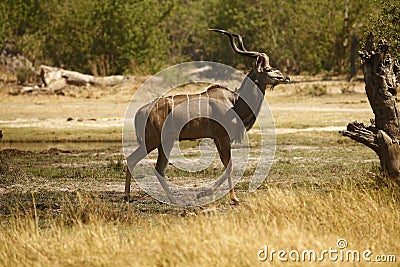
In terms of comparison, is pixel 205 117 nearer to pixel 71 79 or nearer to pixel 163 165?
pixel 163 165

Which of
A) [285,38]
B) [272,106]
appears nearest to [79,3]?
[285,38]

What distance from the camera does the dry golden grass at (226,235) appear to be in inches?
274

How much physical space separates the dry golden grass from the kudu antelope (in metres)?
2.32

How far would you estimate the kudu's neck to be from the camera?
37.9ft

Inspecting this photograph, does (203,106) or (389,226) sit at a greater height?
(203,106)

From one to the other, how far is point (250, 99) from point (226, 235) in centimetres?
467

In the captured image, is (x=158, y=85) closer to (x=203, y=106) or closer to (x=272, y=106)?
(x=272, y=106)

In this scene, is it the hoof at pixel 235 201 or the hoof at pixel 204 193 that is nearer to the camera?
the hoof at pixel 235 201

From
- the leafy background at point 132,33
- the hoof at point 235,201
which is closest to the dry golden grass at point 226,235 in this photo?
the hoof at point 235,201

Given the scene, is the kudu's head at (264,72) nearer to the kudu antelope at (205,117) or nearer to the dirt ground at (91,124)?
the kudu antelope at (205,117)

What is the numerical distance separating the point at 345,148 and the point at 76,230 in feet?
34.6

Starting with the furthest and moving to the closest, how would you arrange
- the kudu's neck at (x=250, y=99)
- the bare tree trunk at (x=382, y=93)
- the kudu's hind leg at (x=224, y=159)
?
the kudu's neck at (x=250, y=99)
the kudu's hind leg at (x=224, y=159)
the bare tree trunk at (x=382, y=93)

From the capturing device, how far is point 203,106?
455 inches

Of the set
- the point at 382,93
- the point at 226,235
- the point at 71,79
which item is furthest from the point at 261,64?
the point at 71,79
